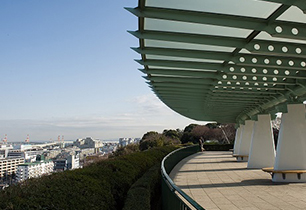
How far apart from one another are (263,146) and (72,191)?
41.2 ft

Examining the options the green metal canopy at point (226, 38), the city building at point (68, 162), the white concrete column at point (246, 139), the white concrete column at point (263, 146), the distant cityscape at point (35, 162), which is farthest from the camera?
the city building at point (68, 162)

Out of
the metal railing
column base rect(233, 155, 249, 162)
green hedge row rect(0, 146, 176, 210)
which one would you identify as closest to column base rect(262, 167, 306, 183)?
the metal railing

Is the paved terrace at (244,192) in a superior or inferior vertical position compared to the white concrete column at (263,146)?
inferior

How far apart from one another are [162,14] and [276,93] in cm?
861

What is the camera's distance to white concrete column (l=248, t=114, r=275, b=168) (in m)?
14.7

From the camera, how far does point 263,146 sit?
14664 millimetres

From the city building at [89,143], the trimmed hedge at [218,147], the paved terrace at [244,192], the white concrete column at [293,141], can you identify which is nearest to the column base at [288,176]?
the white concrete column at [293,141]

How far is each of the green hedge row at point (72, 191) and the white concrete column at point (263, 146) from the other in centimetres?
971

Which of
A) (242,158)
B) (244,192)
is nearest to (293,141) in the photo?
(244,192)

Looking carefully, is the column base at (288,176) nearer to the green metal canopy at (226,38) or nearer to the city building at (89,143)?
the green metal canopy at (226,38)

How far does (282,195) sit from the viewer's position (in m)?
8.45

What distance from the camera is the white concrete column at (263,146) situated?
48.1 feet

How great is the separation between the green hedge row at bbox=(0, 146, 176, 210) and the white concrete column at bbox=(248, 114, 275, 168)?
971 centimetres

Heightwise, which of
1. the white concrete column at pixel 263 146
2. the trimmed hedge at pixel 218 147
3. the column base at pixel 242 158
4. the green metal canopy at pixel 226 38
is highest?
the green metal canopy at pixel 226 38
